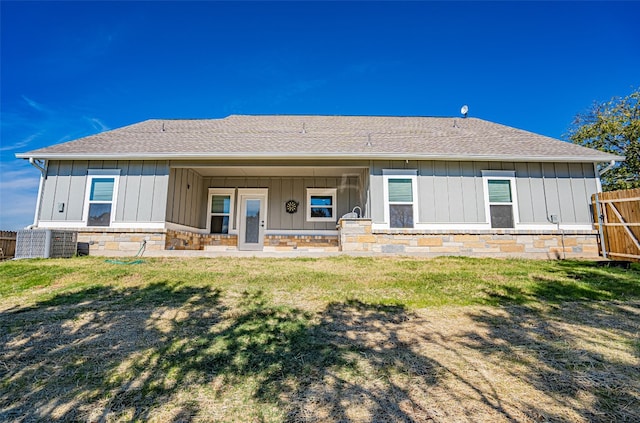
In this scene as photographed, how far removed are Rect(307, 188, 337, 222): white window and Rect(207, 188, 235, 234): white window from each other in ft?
9.22

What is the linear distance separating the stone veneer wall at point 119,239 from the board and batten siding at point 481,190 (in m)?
5.92

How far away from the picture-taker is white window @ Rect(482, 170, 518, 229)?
8.52 metres

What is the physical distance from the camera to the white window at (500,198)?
8516mm

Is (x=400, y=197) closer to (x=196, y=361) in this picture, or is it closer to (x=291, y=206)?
(x=291, y=206)

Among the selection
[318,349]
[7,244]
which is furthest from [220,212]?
[318,349]

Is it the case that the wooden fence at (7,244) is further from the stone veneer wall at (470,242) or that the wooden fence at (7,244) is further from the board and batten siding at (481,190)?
the board and batten siding at (481,190)

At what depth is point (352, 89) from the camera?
17672 millimetres

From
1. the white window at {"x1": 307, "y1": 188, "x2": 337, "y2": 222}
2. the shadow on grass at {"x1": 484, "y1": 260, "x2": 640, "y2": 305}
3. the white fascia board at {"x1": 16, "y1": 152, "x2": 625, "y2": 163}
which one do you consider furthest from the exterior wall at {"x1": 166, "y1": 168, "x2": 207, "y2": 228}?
the shadow on grass at {"x1": 484, "y1": 260, "x2": 640, "y2": 305}

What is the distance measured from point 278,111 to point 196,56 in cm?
460

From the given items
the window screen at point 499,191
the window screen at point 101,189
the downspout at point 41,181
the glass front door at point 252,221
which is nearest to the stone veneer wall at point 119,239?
the window screen at point 101,189

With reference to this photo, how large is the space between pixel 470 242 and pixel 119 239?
9.45 m

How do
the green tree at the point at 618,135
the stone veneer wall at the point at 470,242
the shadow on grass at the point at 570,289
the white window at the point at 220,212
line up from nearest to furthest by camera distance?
the shadow on grass at the point at 570,289 → the stone veneer wall at the point at 470,242 → the white window at the point at 220,212 → the green tree at the point at 618,135

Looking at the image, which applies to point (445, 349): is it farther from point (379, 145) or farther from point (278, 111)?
point (278, 111)

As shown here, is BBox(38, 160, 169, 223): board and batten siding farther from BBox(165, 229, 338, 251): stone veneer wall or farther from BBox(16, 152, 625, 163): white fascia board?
BBox(165, 229, 338, 251): stone veneer wall
